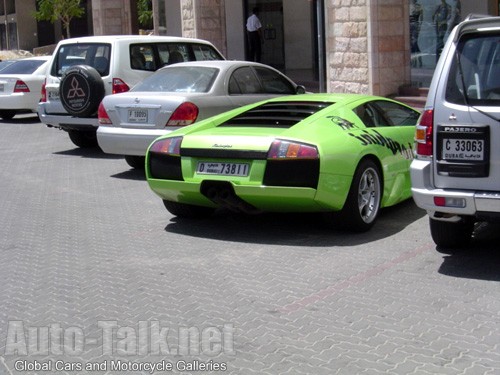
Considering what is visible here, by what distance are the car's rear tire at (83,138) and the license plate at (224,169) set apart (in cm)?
735

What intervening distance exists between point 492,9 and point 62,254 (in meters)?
11.5

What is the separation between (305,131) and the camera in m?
8.20

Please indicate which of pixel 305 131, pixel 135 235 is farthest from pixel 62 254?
pixel 305 131

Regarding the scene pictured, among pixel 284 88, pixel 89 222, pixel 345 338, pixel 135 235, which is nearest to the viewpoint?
pixel 345 338

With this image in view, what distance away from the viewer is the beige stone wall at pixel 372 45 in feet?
54.7

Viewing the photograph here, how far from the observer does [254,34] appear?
987 inches

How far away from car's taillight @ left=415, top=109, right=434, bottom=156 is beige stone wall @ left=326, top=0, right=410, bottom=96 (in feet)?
32.0

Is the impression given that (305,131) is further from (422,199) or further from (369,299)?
(369,299)

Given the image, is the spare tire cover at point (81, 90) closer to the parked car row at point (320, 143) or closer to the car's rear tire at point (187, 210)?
the parked car row at point (320, 143)

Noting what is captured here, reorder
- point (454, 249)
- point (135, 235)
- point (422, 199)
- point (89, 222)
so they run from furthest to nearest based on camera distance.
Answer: point (89, 222), point (135, 235), point (454, 249), point (422, 199)

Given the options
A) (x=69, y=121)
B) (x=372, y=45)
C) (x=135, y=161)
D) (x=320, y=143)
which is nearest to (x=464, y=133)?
(x=320, y=143)

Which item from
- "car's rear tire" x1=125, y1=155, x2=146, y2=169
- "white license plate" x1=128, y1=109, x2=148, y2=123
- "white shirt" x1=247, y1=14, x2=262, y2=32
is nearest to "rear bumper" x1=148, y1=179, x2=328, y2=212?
"white license plate" x1=128, y1=109, x2=148, y2=123

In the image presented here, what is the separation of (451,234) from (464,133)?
3.54ft

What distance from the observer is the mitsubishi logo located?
13602 mm
